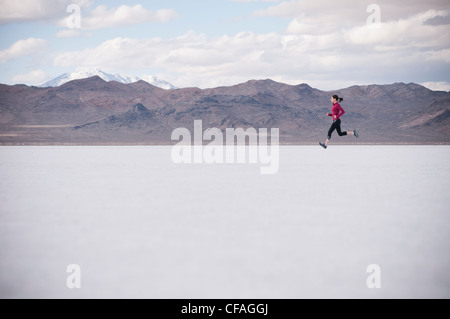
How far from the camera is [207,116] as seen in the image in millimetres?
139875

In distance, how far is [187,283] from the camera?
6535 millimetres

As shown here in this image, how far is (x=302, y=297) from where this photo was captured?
20.0ft

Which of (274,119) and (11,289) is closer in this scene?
(11,289)

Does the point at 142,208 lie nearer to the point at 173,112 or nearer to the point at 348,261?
the point at 348,261

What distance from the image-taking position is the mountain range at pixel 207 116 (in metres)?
129

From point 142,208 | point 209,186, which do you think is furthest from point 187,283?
point 209,186

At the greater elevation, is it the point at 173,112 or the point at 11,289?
the point at 173,112

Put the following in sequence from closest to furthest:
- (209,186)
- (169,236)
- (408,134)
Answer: (169,236), (209,186), (408,134)

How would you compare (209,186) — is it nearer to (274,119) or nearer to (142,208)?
(142,208)

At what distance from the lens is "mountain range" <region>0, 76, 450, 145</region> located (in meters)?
129

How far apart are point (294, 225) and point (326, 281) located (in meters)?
3.75

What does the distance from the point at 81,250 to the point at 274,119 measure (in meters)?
135
